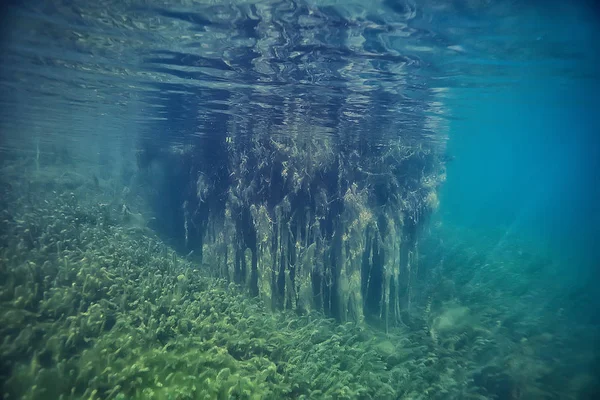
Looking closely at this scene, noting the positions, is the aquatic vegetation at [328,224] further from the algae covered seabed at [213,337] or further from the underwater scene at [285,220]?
the algae covered seabed at [213,337]

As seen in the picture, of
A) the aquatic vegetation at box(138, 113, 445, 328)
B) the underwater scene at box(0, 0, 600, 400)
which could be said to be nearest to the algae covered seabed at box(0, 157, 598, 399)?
the underwater scene at box(0, 0, 600, 400)

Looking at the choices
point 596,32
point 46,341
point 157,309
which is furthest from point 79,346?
point 596,32

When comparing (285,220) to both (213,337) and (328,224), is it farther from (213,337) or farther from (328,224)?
(213,337)

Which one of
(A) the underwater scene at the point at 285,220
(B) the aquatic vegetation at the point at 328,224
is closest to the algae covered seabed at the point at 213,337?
(A) the underwater scene at the point at 285,220

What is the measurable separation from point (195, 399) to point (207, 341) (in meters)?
2.06

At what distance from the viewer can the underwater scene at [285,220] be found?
8.26m

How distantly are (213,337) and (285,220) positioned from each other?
6858 mm

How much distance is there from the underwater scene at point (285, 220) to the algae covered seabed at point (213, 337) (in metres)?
0.07

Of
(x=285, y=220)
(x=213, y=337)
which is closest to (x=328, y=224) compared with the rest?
(x=285, y=220)

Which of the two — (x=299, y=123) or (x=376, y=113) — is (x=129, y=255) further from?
(x=376, y=113)

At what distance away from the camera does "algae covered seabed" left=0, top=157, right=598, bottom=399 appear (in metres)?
7.77

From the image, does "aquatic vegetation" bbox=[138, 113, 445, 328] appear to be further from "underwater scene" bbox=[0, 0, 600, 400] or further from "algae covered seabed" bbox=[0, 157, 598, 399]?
"algae covered seabed" bbox=[0, 157, 598, 399]

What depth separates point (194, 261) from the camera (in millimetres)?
16984

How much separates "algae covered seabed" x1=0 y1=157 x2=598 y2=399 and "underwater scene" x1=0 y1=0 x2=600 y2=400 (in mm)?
68
